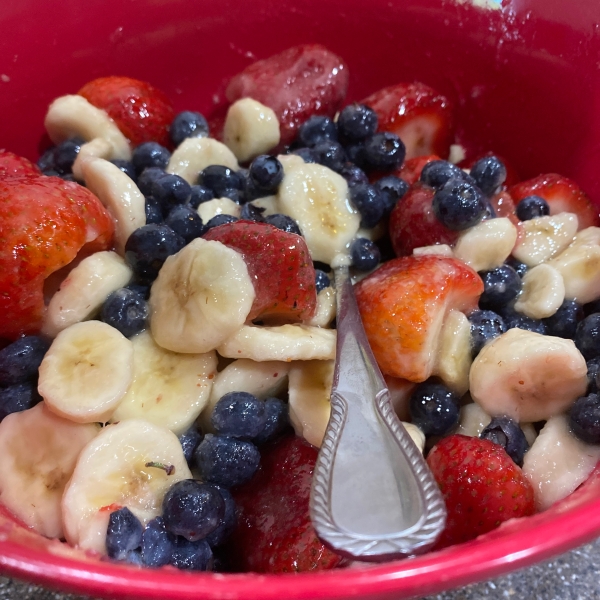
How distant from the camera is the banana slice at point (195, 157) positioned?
1349mm

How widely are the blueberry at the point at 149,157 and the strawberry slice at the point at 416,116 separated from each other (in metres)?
0.53

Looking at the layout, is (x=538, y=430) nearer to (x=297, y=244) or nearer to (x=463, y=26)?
(x=297, y=244)

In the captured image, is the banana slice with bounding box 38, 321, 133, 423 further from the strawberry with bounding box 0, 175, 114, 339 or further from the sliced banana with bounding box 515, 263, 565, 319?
the sliced banana with bounding box 515, 263, 565, 319

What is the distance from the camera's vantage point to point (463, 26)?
143 cm

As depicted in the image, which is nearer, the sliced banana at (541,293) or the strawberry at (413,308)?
the strawberry at (413,308)

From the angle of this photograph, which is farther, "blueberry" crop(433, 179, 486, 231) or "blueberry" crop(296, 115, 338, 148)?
"blueberry" crop(296, 115, 338, 148)

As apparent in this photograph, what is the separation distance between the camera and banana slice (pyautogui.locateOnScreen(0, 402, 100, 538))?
0.90 m

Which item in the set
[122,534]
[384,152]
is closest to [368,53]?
[384,152]

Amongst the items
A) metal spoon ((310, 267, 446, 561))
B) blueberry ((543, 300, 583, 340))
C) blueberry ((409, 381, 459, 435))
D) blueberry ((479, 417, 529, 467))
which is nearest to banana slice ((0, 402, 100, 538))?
metal spoon ((310, 267, 446, 561))

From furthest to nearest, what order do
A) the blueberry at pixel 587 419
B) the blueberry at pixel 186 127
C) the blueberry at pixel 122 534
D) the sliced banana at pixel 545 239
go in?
the blueberry at pixel 186 127 → the sliced banana at pixel 545 239 → the blueberry at pixel 587 419 → the blueberry at pixel 122 534

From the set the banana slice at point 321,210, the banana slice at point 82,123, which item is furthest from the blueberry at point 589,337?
the banana slice at point 82,123

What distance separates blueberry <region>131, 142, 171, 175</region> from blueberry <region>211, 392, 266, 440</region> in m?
0.64

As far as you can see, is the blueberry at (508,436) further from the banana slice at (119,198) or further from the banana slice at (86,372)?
the banana slice at (119,198)

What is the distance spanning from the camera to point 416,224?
1202mm
